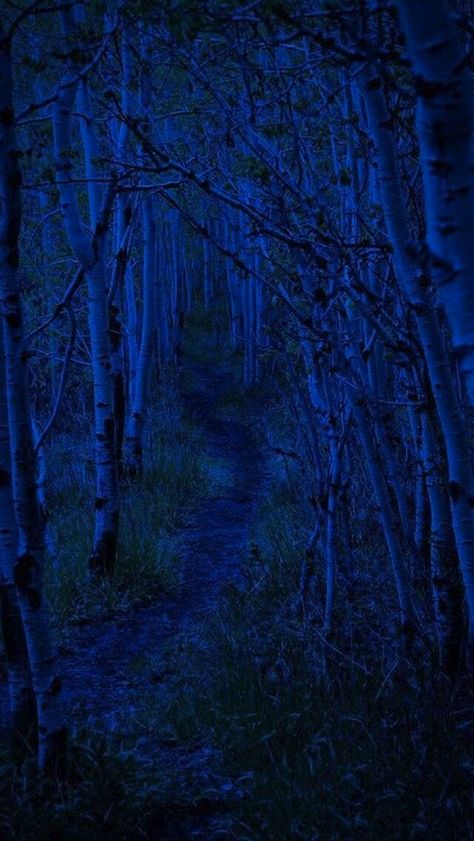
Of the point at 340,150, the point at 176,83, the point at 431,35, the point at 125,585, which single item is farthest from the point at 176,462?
the point at 431,35

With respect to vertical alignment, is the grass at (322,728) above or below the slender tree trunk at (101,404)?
below

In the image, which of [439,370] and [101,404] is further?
[101,404]

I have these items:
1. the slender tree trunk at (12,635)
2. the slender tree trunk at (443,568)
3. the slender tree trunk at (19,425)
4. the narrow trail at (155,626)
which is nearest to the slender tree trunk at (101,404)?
the narrow trail at (155,626)

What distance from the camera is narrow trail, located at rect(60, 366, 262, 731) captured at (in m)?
5.09

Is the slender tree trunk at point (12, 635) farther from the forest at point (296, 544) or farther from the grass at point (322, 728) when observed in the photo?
the grass at point (322, 728)

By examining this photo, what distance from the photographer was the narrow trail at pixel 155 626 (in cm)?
509

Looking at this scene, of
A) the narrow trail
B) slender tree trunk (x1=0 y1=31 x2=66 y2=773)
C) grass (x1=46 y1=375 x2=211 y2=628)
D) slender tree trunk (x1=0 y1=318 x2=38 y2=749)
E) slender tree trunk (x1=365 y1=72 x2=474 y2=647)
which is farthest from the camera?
grass (x1=46 y1=375 x2=211 y2=628)

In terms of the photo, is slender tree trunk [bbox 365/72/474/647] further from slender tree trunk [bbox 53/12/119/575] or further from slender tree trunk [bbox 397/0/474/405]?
slender tree trunk [bbox 53/12/119/575]

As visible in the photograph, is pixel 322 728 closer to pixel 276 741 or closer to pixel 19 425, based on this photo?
pixel 276 741

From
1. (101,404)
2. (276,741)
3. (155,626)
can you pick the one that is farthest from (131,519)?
(276,741)

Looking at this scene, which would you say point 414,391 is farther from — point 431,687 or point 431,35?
point 431,35

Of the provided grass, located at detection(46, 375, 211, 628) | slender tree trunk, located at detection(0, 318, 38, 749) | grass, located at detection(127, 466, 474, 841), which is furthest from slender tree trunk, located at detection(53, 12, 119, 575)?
slender tree trunk, located at detection(0, 318, 38, 749)

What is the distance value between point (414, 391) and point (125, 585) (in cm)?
396

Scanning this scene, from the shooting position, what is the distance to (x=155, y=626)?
650cm
